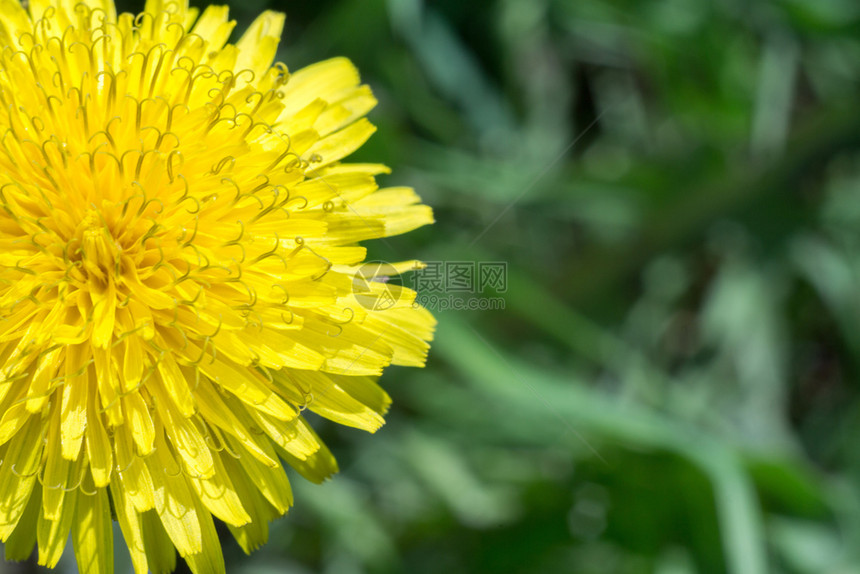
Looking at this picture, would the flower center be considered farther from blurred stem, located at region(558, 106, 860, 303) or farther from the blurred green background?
blurred stem, located at region(558, 106, 860, 303)

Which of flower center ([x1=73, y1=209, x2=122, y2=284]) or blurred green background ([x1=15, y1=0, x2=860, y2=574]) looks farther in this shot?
blurred green background ([x1=15, y1=0, x2=860, y2=574])

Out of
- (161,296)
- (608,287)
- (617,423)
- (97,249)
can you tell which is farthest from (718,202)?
(97,249)

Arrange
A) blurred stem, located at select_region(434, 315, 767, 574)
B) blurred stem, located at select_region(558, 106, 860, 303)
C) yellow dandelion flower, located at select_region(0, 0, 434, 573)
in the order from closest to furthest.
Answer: yellow dandelion flower, located at select_region(0, 0, 434, 573) < blurred stem, located at select_region(434, 315, 767, 574) < blurred stem, located at select_region(558, 106, 860, 303)

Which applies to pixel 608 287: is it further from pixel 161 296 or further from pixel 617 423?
pixel 161 296

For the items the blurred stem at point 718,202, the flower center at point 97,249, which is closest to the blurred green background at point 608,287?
the blurred stem at point 718,202

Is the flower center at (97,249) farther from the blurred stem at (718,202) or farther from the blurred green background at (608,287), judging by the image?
the blurred stem at (718,202)

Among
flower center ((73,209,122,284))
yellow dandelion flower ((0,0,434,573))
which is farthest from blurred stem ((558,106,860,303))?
flower center ((73,209,122,284))

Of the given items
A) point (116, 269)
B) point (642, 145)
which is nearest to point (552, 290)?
point (642, 145)
